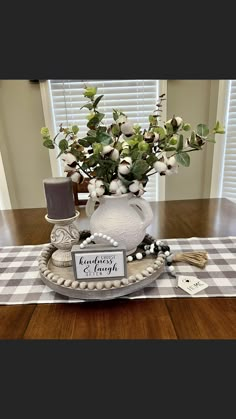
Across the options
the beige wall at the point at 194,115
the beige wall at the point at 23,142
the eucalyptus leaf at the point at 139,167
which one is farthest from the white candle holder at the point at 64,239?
the beige wall at the point at 194,115

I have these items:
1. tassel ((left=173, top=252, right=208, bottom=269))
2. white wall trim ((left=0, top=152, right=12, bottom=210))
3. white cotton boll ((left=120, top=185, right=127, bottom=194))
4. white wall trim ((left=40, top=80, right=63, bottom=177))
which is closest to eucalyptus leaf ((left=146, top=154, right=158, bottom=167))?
white cotton boll ((left=120, top=185, right=127, bottom=194))

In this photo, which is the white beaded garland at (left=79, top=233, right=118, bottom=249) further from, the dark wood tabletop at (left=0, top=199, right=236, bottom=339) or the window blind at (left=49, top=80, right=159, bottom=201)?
the window blind at (left=49, top=80, right=159, bottom=201)

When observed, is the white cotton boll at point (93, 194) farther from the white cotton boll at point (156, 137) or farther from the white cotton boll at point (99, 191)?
the white cotton boll at point (156, 137)

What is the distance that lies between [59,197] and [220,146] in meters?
1.98

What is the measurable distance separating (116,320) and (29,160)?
2015 millimetres

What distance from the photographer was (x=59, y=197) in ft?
2.49

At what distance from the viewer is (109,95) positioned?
2188mm

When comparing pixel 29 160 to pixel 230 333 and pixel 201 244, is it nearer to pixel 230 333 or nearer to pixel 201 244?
pixel 201 244

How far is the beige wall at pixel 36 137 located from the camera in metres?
2.16

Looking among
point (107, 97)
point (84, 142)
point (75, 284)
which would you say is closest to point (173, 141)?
point (84, 142)

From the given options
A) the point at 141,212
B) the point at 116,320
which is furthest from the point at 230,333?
the point at 141,212

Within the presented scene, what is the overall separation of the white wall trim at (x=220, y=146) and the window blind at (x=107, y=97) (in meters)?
0.54

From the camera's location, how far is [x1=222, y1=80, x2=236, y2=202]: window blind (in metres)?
2.17

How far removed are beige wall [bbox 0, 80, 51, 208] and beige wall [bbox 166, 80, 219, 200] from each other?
1145 millimetres
